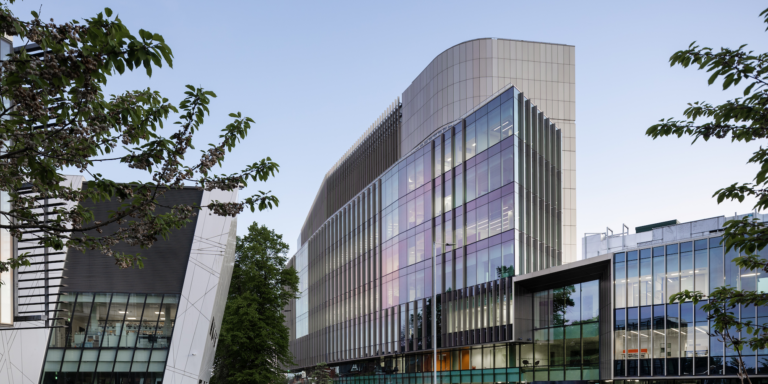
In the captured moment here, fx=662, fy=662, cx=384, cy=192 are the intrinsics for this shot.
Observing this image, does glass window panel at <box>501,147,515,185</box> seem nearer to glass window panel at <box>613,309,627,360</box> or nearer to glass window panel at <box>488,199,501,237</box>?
glass window panel at <box>488,199,501,237</box>

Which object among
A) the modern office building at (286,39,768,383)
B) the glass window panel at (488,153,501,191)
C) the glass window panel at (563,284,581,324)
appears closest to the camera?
the modern office building at (286,39,768,383)

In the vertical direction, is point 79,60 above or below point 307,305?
above

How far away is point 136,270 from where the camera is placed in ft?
128

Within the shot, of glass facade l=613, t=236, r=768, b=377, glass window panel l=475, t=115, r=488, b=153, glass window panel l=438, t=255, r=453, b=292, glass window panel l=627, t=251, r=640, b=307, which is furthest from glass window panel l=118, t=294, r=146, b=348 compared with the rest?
glass window panel l=627, t=251, r=640, b=307

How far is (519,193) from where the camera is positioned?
41562 millimetres

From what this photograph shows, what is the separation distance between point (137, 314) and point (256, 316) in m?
9.36

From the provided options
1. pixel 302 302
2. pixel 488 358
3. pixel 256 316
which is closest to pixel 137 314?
pixel 256 316

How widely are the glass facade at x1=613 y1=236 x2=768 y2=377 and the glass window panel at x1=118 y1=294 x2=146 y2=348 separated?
26.7m

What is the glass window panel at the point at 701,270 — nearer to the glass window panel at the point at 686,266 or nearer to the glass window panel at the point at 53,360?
the glass window panel at the point at 686,266

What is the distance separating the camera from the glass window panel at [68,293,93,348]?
123 feet

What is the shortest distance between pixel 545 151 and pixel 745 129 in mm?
38400

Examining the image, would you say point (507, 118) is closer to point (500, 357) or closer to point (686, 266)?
point (686, 266)

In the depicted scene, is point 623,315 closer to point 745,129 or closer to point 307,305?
point 745,129

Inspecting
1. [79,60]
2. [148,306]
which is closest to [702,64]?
[79,60]
